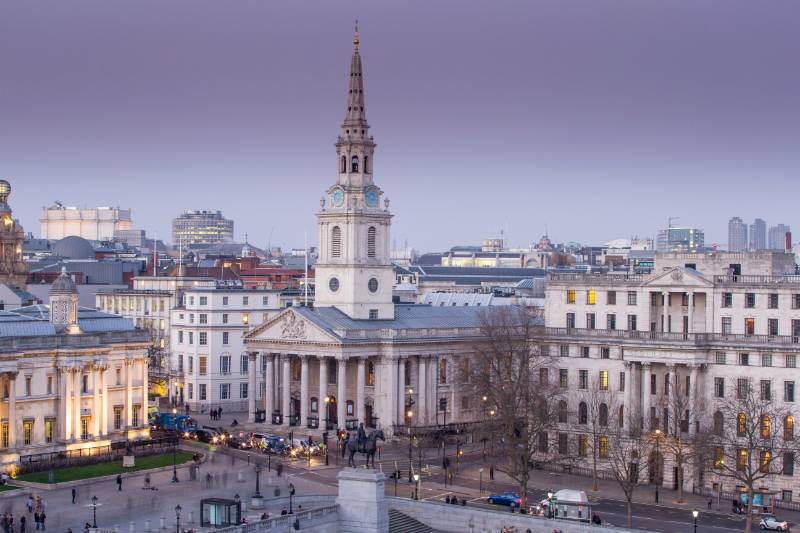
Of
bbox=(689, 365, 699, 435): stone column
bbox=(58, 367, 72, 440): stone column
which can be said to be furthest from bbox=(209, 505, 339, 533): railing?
bbox=(58, 367, 72, 440): stone column

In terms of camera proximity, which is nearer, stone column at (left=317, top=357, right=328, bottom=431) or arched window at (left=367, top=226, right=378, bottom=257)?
stone column at (left=317, top=357, right=328, bottom=431)

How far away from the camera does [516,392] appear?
123000 millimetres

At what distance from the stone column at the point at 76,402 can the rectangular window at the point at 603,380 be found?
148ft

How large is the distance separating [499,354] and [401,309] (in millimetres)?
29127

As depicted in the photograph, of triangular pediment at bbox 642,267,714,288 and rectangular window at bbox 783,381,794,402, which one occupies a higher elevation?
triangular pediment at bbox 642,267,714,288

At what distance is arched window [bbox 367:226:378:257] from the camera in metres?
150

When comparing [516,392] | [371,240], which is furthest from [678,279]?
[371,240]

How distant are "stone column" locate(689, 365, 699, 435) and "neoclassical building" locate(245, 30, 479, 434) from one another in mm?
34408

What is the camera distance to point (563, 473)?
124688 mm

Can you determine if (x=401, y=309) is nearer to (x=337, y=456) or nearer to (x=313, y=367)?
(x=313, y=367)

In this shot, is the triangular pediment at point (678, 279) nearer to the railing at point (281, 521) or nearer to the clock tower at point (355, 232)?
the clock tower at point (355, 232)

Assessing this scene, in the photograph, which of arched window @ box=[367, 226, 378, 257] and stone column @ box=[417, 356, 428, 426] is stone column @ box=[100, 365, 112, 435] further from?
arched window @ box=[367, 226, 378, 257]

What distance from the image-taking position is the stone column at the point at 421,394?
147 metres

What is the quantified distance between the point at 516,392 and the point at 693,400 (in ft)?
49.2
